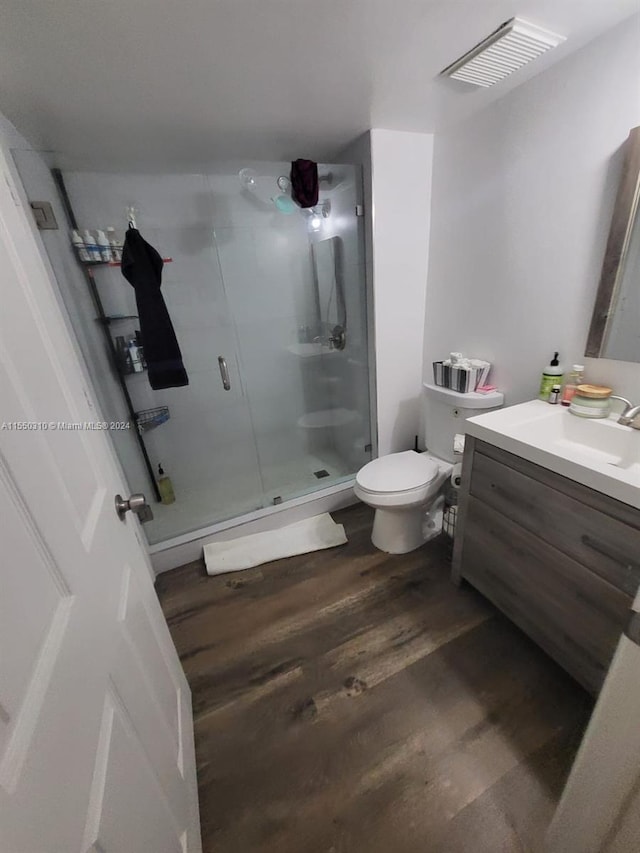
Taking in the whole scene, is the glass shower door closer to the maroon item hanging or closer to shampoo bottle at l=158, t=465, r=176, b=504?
the maroon item hanging

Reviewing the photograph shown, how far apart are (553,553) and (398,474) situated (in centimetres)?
73

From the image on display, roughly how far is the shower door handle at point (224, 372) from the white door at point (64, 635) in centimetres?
140

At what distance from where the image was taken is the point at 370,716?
118 centimetres

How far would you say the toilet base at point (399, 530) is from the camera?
1813mm

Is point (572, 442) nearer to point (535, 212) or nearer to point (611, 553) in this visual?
point (611, 553)

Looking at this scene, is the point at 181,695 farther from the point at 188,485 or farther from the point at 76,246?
the point at 76,246

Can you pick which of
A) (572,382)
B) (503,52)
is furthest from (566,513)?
(503,52)

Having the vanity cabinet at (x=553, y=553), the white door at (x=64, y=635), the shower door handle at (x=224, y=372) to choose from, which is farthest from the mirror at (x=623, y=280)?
the shower door handle at (x=224, y=372)

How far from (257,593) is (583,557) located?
136 centimetres

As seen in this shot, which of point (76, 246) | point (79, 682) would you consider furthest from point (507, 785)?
point (76, 246)

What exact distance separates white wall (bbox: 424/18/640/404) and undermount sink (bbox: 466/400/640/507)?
202mm

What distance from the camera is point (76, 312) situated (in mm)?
1743

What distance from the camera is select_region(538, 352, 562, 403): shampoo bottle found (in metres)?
1.43

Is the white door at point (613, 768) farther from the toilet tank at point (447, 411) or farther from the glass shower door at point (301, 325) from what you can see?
the glass shower door at point (301, 325)
